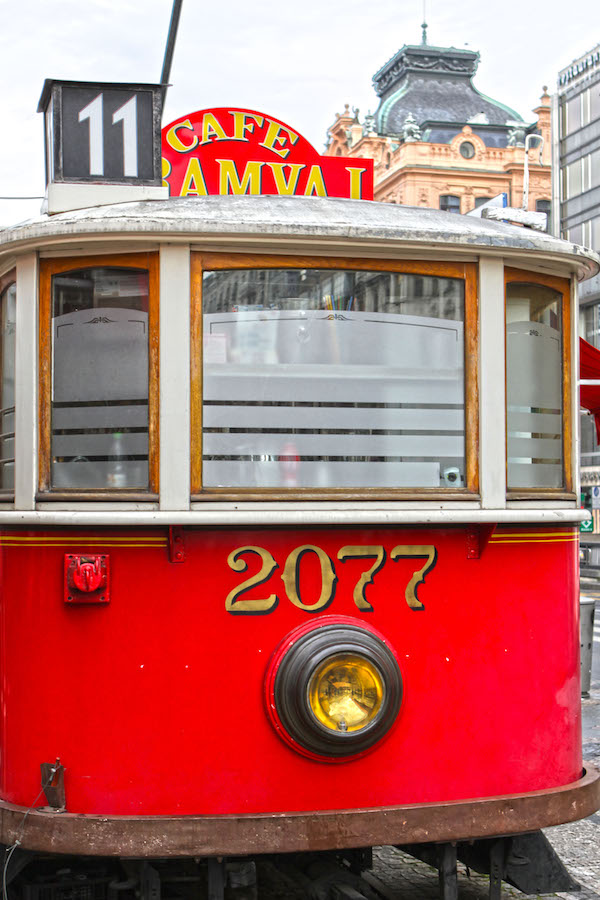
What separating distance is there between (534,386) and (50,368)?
6.13 ft

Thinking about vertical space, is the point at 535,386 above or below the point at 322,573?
above

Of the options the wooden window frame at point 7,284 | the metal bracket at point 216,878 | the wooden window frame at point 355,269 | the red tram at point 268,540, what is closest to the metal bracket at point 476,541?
the red tram at point 268,540

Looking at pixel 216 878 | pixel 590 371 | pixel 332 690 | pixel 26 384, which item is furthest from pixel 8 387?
pixel 590 371

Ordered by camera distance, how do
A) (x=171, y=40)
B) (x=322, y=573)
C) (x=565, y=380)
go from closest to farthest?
1. (x=322, y=573)
2. (x=565, y=380)
3. (x=171, y=40)

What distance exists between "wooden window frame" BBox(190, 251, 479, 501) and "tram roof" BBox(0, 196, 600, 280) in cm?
5

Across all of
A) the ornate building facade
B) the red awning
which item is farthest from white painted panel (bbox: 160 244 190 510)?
the ornate building facade

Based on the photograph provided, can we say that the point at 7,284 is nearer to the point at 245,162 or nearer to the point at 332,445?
the point at 332,445

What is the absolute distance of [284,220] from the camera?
404 cm

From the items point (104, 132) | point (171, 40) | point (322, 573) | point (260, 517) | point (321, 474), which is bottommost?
point (322, 573)

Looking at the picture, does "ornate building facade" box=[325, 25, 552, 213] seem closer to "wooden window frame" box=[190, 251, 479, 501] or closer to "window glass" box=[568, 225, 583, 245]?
"window glass" box=[568, 225, 583, 245]

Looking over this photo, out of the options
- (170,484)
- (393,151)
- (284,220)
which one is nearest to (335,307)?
(284,220)

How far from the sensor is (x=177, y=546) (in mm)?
3996

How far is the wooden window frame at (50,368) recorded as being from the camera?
404 cm

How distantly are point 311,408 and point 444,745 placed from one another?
134 cm
